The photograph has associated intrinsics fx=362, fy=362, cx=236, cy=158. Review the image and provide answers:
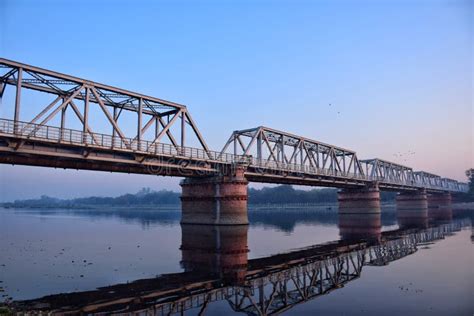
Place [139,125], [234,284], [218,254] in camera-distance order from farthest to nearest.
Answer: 1. [139,125]
2. [218,254]
3. [234,284]

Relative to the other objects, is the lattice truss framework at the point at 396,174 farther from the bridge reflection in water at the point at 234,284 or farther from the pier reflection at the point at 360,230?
the bridge reflection in water at the point at 234,284

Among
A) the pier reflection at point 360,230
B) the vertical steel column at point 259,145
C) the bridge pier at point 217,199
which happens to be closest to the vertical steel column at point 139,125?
the bridge pier at point 217,199

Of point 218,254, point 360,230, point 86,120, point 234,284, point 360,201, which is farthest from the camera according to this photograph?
point 360,201

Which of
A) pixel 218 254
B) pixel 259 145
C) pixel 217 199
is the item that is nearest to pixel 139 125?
pixel 217 199

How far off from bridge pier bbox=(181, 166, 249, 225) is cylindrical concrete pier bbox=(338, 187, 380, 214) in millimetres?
51076

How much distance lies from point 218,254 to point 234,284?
9.47 meters

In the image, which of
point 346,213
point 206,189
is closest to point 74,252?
point 206,189

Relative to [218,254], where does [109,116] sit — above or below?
above

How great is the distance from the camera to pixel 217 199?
46.2 metres

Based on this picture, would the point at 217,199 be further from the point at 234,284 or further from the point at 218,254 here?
the point at 234,284

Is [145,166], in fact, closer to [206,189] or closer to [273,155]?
[206,189]

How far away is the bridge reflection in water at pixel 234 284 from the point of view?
12974 mm

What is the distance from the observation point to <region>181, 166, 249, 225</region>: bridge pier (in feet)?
151

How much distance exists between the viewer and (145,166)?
40.9m
